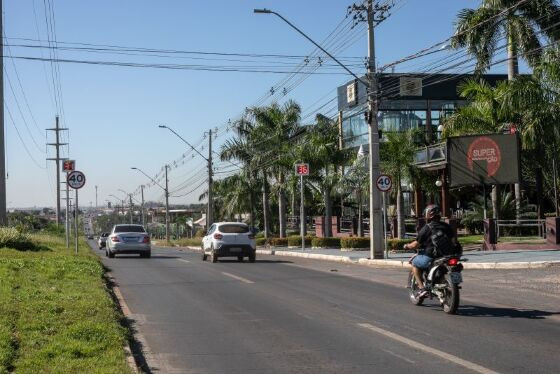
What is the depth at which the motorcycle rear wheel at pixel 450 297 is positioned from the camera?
38.1 feet

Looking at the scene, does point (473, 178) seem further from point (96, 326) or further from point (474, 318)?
point (96, 326)

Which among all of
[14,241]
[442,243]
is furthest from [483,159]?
[442,243]

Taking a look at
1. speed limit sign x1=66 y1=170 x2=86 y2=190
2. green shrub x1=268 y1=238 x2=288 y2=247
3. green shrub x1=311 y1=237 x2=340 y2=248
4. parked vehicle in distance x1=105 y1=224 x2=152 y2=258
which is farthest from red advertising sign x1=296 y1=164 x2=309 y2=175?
green shrub x1=268 y1=238 x2=288 y2=247

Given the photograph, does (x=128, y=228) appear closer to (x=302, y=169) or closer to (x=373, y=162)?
(x=302, y=169)

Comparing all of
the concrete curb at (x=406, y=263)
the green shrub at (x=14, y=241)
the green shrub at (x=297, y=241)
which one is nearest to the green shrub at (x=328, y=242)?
the green shrub at (x=297, y=241)

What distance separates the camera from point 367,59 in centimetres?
2644

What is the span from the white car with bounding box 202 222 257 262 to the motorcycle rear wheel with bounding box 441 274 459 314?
16.1m

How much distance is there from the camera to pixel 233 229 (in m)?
27.8

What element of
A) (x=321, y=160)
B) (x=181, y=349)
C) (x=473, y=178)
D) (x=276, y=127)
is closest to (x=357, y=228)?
(x=321, y=160)

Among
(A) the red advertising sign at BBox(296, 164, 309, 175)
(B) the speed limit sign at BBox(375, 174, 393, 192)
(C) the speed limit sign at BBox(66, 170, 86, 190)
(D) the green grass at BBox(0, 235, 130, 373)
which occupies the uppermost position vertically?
(A) the red advertising sign at BBox(296, 164, 309, 175)

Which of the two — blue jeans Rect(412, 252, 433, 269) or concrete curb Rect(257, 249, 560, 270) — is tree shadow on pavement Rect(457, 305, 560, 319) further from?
concrete curb Rect(257, 249, 560, 270)

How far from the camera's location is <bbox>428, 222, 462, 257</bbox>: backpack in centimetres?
1190

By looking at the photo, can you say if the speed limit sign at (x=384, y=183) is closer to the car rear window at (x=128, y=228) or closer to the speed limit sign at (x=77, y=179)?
the speed limit sign at (x=77, y=179)

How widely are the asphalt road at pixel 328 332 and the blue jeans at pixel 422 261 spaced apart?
30.2 inches
